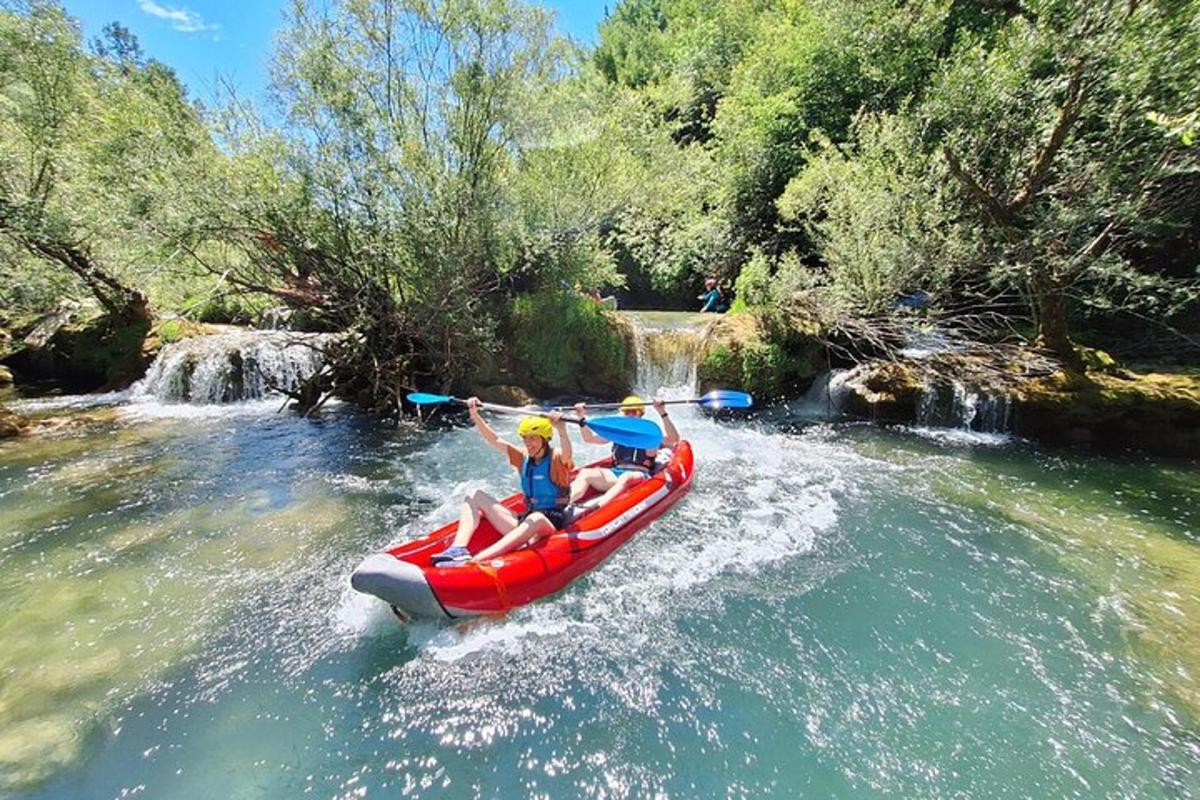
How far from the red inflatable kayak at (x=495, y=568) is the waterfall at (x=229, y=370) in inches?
298

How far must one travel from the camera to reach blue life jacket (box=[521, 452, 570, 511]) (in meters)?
4.49

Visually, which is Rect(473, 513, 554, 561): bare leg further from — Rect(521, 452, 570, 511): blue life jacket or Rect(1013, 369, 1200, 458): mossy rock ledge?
Rect(1013, 369, 1200, 458): mossy rock ledge

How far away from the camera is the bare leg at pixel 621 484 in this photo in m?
5.13

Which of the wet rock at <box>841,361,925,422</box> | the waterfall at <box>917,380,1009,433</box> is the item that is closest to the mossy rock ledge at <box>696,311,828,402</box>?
the wet rock at <box>841,361,925,422</box>

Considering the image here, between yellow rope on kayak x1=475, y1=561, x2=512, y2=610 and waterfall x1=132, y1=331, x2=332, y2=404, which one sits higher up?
waterfall x1=132, y1=331, x2=332, y2=404

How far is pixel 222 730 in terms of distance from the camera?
10.2 feet

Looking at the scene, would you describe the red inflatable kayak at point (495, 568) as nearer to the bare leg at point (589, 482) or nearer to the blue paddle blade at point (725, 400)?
the bare leg at point (589, 482)

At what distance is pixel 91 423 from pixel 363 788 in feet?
30.5

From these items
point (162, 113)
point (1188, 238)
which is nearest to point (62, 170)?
point (162, 113)

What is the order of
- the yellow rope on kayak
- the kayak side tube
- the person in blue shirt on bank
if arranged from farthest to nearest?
1. the person in blue shirt on bank
2. the yellow rope on kayak
3. the kayak side tube

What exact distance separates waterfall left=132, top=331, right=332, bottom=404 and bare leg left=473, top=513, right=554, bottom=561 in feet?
25.4

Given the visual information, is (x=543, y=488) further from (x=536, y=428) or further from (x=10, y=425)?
(x=10, y=425)

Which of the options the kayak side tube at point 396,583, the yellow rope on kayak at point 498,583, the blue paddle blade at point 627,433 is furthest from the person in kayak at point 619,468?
the kayak side tube at point 396,583

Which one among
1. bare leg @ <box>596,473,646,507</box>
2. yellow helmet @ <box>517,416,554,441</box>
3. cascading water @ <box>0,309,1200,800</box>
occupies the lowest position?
cascading water @ <box>0,309,1200,800</box>
